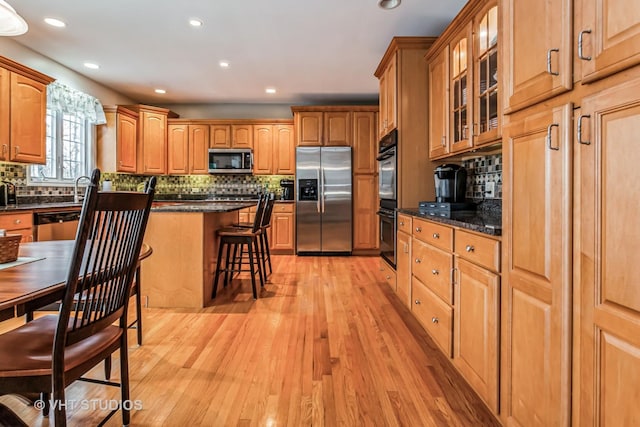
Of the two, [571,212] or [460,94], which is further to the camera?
[460,94]

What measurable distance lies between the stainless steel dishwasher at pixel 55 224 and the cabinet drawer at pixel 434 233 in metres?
3.42

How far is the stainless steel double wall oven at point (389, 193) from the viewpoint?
3.42 meters

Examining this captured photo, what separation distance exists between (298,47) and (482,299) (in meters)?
3.45

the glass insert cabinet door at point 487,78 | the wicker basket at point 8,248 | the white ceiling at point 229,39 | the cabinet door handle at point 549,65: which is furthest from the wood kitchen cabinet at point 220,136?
the cabinet door handle at point 549,65

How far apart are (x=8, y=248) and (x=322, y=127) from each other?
499cm

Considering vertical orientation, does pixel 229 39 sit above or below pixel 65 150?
above

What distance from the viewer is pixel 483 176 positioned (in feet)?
9.53

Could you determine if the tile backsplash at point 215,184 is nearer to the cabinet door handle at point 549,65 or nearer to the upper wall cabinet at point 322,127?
the upper wall cabinet at point 322,127

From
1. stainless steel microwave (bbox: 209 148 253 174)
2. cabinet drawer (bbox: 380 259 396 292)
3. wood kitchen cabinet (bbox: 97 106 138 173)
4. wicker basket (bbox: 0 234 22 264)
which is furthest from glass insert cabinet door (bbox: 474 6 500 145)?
wood kitchen cabinet (bbox: 97 106 138 173)

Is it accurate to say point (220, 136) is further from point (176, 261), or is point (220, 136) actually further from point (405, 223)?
point (405, 223)

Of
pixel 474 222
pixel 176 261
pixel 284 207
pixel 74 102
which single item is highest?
pixel 74 102

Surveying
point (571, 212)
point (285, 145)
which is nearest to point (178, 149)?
point (285, 145)

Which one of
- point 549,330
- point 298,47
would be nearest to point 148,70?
point 298,47

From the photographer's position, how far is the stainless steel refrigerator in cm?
588
